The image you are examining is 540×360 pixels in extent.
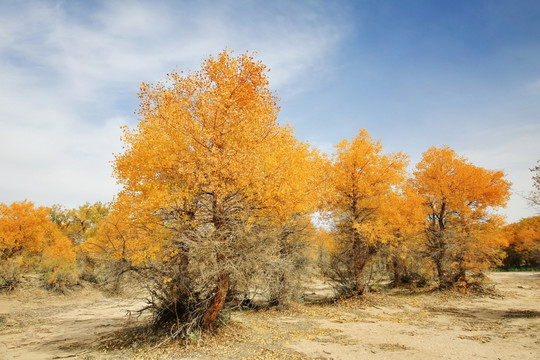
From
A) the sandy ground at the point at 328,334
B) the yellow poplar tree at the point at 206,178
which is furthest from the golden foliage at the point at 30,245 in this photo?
the yellow poplar tree at the point at 206,178

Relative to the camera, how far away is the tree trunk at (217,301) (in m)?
10.3

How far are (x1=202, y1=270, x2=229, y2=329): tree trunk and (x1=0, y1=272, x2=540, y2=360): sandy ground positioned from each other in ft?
1.48

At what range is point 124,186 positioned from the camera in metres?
10.0

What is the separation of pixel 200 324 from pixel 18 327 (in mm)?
11114

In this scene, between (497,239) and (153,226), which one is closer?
(153,226)

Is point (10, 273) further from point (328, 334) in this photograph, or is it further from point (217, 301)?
point (328, 334)

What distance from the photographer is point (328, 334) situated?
1180 cm

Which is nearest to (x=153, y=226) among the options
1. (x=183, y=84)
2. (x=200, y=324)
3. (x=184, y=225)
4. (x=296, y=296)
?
(x=184, y=225)

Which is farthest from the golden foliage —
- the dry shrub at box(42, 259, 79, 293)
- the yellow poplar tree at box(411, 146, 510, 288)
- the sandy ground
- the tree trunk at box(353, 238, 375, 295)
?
the yellow poplar tree at box(411, 146, 510, 288)

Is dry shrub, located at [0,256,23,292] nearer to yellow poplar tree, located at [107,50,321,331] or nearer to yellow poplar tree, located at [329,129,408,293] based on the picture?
yellow poplar tree, located at [107,50,321,331]

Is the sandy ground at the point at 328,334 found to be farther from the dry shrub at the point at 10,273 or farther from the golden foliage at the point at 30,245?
the golden foliage at the point at 30,245

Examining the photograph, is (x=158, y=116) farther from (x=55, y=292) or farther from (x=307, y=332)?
A: (x=55, y=292)

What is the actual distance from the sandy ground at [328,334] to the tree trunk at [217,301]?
17.7 inches

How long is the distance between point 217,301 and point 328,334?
4.70m
